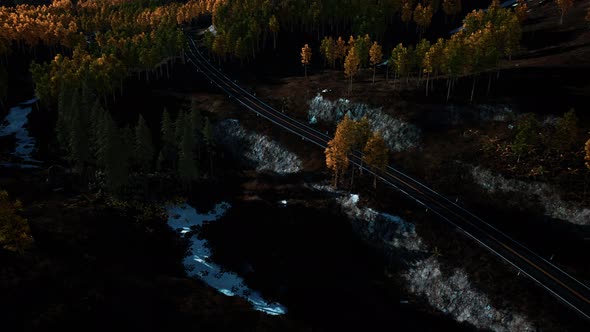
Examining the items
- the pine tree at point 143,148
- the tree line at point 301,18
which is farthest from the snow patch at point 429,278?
the tree line at point 301,18

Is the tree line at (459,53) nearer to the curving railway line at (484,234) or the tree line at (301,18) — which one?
the curving railway line at (484,234)

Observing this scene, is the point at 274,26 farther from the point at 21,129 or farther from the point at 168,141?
the point at 21,129

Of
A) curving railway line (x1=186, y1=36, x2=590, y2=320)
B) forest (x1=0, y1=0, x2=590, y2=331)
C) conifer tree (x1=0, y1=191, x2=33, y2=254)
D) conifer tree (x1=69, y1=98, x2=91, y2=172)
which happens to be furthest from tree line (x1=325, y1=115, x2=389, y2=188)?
conifer tree (x1=69, y1=98, x2=91, y2=172)

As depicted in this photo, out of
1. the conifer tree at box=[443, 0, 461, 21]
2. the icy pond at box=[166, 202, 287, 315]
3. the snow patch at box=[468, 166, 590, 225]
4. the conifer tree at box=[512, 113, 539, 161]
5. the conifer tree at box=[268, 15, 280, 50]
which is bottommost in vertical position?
the icy pond at box=[166, 202, 287, 315]

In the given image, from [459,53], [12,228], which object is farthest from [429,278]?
[12,228]

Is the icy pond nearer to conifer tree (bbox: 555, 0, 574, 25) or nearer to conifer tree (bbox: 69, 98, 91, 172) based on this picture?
conifer tree (bbox: 69, 98, 91, 172)

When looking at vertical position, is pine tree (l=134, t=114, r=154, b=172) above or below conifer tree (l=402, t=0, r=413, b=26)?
below
